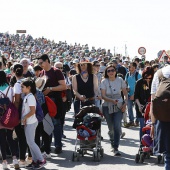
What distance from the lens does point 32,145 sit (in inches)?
340

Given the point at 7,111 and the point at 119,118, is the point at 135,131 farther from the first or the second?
the point at 7,111

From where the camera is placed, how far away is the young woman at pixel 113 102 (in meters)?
9.87

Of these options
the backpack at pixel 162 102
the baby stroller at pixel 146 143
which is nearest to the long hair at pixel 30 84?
the baby stroller at pixel 146 143

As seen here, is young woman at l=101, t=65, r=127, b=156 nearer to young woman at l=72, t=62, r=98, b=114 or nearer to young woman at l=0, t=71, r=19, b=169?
young woman at l=72, t=62, r=98, b=114

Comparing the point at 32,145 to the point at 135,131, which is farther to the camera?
the point at 135,131

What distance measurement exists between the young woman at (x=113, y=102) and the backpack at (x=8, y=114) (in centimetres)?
221

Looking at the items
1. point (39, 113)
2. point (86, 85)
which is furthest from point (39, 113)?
point (86, 85)

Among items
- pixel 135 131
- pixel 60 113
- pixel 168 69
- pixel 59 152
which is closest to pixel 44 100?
pixel 60 113

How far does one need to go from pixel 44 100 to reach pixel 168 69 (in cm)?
363

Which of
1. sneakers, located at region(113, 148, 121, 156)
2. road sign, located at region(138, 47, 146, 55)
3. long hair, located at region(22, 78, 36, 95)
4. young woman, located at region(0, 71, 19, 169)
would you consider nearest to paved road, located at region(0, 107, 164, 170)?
sneakers, located at region(113, 148, 121, 156)

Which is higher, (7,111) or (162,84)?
(162,84)

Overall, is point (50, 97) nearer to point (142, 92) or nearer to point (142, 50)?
point (142, 92)

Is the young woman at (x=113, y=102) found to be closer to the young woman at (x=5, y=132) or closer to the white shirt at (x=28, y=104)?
the white shirt at (x=28, y=104)

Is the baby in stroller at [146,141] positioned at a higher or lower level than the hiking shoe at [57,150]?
higher
